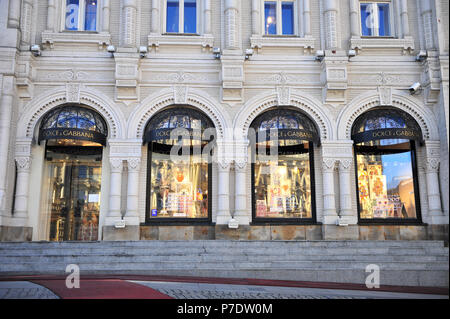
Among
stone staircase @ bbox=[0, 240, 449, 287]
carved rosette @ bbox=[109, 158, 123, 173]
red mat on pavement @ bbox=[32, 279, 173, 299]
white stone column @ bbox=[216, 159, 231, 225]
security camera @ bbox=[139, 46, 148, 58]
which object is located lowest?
red mat on pavement @ bbox=[32, 279, 173, 299]

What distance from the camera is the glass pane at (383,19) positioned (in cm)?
1811

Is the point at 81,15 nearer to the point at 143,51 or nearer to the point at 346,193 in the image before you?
the point at 143,51

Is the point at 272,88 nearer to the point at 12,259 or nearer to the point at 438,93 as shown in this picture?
the point at 438,93

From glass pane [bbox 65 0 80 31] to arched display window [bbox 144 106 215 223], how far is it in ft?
16.1

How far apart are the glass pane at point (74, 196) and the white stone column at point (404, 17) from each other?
13.2 metres

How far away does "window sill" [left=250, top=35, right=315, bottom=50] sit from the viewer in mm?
17281

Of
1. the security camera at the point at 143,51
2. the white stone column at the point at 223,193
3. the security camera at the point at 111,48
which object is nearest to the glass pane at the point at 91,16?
the security camera at the point at 111,48

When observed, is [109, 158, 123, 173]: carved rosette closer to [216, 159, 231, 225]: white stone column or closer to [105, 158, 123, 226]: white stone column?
[105, 158, 123, 226]: white stone column

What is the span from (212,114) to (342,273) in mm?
7841

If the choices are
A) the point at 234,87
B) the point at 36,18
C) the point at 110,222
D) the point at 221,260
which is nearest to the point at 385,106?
the point at 234,87

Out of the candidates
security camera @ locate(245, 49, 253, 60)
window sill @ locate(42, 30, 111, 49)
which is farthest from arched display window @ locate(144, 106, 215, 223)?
window sill @ locate(42, 30, 111, 49)

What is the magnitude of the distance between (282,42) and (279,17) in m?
1.33
